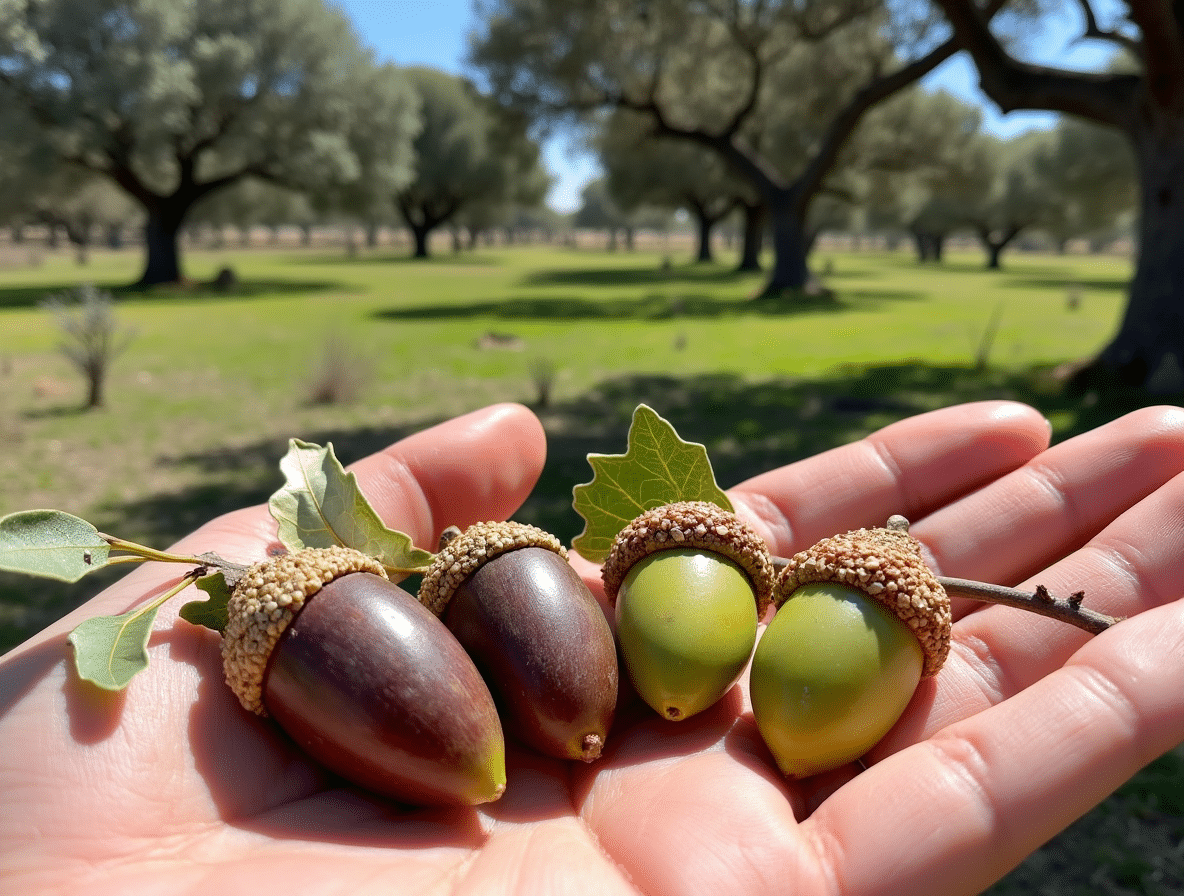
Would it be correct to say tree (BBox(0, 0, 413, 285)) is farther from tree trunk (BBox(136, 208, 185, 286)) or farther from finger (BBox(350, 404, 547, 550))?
finger (BBox(350, 404, 547, 550))

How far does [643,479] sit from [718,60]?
26.4 m

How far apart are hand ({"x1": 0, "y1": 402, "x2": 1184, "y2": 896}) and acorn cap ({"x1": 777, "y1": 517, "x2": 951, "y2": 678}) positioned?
0.23m

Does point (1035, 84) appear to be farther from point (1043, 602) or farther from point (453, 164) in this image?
point (453, 164)

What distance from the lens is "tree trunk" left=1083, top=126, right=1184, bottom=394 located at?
9805 mm

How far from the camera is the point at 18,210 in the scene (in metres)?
25.7

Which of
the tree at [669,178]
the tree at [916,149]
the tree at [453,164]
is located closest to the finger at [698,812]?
the tree at [916,149]

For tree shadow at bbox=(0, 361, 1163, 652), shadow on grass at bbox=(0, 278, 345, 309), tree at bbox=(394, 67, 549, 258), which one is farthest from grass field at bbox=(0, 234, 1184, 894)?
tree at bbox=(394, 67, 549, 258)

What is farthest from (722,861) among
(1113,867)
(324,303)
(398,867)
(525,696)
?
(324,303)

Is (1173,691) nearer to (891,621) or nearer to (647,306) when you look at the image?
(891,621)

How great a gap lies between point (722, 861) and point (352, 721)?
3.00 feet

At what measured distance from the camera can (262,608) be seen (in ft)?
6.64

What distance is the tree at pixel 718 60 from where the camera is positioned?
2072cm

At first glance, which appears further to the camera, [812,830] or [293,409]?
[293,409]

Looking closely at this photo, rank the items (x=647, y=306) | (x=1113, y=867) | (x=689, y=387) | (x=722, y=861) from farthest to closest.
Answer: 1. (x=647, y=306)
2. (x=689, y=387)
3. (x=1113, y=867)
4. (x=722, y=861)
